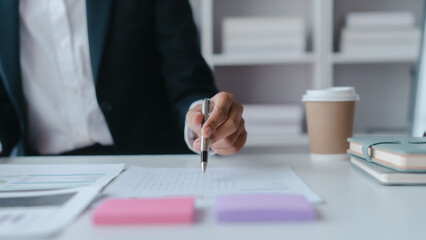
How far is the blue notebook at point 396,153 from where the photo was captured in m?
0.45

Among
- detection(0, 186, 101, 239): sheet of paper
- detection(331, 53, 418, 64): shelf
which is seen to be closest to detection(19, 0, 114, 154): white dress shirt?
detection(0, 186, 101, 239): sheet of paper

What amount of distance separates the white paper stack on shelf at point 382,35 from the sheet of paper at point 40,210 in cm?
143

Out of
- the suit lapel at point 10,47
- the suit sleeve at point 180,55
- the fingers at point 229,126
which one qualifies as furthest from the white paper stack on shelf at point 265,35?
the fingers at point 229,126

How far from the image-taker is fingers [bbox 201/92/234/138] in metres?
0.54

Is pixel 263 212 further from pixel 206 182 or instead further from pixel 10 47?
pixel 10 47

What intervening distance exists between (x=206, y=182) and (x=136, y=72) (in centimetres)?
68

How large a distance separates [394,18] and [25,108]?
5.03 feet

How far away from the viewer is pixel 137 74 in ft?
3.57

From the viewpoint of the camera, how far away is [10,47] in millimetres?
949

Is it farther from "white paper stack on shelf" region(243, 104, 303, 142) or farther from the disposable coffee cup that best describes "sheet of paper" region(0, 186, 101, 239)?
"white paper stack on shelf" region(243, 104, 303, 142)

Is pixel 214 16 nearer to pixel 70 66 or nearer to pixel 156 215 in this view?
pixel 70 66

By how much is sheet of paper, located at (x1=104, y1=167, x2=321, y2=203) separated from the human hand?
61mm

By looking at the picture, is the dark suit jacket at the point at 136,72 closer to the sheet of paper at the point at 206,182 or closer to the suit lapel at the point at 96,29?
the suit lapel at the point at 96,29

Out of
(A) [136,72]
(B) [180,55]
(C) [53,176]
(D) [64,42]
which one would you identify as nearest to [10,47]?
(D) [64,42]
